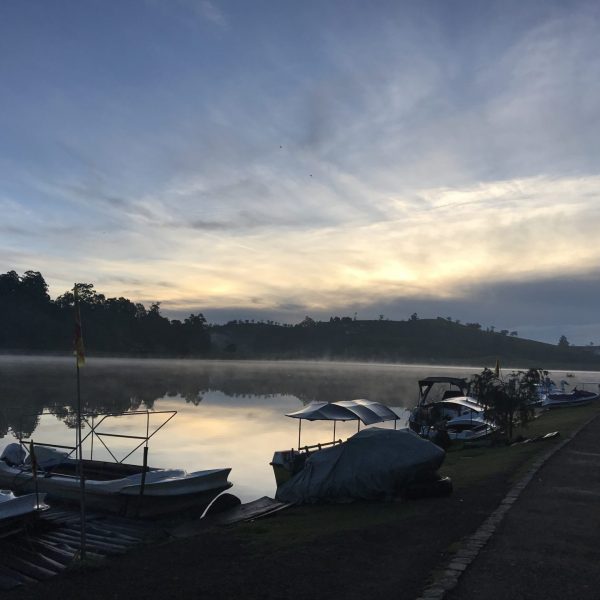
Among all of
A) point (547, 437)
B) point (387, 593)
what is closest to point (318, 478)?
point (387, 593)

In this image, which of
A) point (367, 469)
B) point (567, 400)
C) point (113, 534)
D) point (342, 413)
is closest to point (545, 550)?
point (367, 469)

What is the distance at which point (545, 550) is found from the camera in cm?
887

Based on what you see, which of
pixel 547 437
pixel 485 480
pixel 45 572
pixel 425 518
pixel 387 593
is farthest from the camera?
pixel 547 437

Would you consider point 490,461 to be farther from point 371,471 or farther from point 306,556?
point 306,556

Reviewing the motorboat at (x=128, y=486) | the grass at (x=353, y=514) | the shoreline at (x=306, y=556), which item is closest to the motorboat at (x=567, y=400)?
the grass at (x=353, y=514)

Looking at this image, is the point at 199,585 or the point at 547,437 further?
the point at 547,437

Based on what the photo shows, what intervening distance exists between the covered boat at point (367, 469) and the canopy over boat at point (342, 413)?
4344mm

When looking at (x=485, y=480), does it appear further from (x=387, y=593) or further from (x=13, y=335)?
(x=13, y=335)

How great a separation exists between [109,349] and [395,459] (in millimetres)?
153373

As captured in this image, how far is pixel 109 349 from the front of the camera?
520 feet

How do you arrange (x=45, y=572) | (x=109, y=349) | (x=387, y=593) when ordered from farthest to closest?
(x=109, y=349) < (x=45, y=572) < (x=387, y=593)

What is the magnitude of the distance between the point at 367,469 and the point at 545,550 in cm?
573

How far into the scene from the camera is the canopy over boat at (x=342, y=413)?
19844 millimetres

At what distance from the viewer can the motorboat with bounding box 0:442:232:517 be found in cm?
1576
